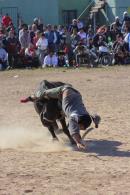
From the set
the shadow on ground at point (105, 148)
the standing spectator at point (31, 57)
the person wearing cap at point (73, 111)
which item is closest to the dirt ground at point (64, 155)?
the shadow on ground at point (105, 148)

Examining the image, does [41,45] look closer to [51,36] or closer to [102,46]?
[51,36]

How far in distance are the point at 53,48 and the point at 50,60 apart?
1.11 m

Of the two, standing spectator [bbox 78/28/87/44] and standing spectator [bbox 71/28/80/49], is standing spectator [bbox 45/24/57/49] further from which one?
standing spectator [bbox 78/28/87/44]

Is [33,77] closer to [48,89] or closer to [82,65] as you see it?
[82,65]

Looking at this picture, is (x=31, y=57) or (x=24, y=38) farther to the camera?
(x=24, y=38)

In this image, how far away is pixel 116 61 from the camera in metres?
25.8

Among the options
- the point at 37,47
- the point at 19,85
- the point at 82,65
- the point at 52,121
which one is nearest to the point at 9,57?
the point at 37,47

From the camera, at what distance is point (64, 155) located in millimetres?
8289

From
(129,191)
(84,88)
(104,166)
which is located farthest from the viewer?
(84,88)

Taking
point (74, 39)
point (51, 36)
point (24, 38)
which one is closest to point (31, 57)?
point (24, 38)

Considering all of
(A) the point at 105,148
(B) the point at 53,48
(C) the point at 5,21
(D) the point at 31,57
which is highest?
(C) the point at 5,21

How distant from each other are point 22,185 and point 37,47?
19.1 m

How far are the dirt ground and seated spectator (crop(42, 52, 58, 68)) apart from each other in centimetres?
947

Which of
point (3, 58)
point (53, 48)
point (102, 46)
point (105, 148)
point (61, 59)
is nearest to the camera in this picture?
point (105, 148)
